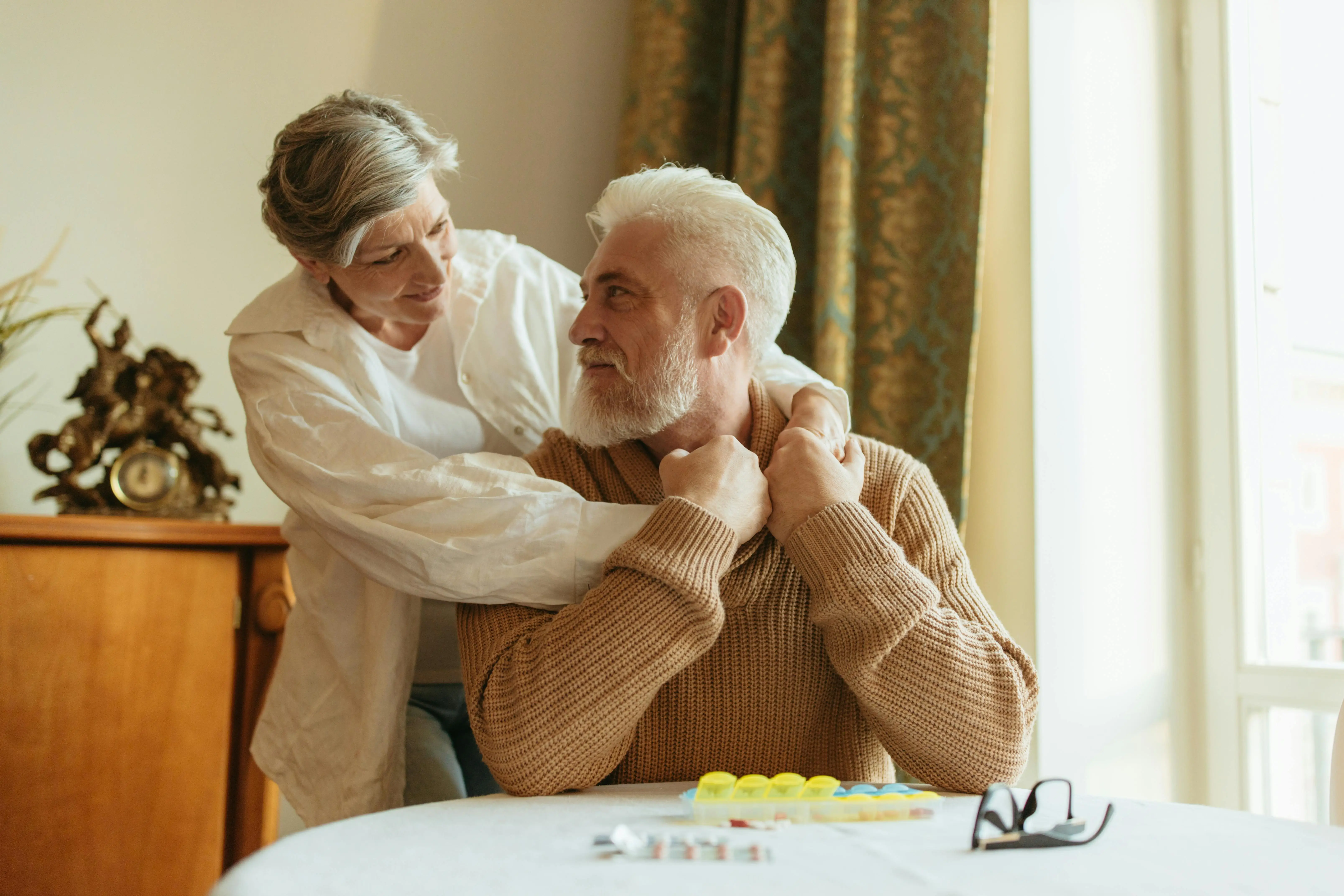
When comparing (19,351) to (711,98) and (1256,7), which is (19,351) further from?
(1256,7)

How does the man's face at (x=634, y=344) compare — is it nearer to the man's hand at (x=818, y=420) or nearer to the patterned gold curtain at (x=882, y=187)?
the man's hand at (x=818, y=420)

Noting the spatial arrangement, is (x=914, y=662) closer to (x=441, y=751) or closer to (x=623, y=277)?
(x=623, y=277)

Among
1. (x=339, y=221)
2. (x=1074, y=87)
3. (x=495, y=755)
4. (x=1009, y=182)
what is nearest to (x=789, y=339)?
(x=1009, y=182)

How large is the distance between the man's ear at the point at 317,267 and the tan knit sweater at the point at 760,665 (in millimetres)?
644

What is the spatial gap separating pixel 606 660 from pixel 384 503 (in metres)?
0.43

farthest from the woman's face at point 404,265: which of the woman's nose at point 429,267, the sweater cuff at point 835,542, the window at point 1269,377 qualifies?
the window at point 1269,377

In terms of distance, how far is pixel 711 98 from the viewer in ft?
8.61

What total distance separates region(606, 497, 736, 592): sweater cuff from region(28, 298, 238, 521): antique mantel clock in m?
1.14

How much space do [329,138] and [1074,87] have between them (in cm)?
152

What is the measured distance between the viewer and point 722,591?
1.36 metres

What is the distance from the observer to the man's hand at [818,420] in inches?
55.8

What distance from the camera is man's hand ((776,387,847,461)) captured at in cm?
142

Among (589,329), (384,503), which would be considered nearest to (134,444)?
(384,503)

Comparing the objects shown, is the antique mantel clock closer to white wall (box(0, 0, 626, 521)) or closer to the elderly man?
white wall (box(0, 0, 626, 521))
